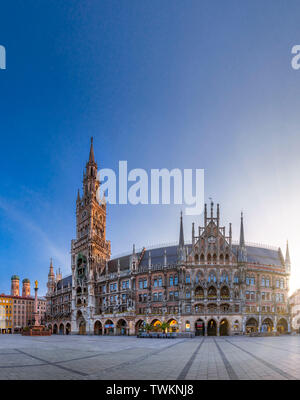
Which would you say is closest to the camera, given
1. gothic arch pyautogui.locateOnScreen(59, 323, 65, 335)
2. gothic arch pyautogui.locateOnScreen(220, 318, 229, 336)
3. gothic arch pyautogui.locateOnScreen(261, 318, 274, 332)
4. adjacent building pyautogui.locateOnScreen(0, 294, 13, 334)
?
gothic arch pyautogui.locateOnScreen(220, 318, 229, 336)

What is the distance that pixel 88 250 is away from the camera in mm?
109875

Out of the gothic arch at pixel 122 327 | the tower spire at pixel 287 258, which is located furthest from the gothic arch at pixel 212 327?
the tower spire at pixel 287 258

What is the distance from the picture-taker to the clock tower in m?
107

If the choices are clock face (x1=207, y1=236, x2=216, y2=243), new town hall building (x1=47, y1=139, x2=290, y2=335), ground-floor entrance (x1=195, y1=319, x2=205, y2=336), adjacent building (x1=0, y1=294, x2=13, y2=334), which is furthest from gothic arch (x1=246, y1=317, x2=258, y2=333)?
adjacent building (x1=0, y1=294, x2=13, y2=334)

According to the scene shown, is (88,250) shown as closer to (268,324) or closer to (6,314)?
(268,324)

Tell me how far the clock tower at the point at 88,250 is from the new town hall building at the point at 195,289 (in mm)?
369

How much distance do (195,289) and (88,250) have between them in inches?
1635

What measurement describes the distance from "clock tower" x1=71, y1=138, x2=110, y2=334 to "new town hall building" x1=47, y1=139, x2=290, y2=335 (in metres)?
0.37

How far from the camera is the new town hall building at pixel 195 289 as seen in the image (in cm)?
7869

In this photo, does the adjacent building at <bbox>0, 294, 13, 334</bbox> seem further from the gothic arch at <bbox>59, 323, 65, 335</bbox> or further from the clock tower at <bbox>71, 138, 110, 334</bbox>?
the clock tower at <bbox>71, 138, 110, 334</bbox>

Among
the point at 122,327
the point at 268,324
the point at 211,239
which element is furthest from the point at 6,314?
the point at 268,324

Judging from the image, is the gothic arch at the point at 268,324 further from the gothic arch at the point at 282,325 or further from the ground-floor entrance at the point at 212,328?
the ground-floor entrance at the point at 212,328

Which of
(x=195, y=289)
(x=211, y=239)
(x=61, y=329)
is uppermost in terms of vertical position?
(x=211, y=239)
